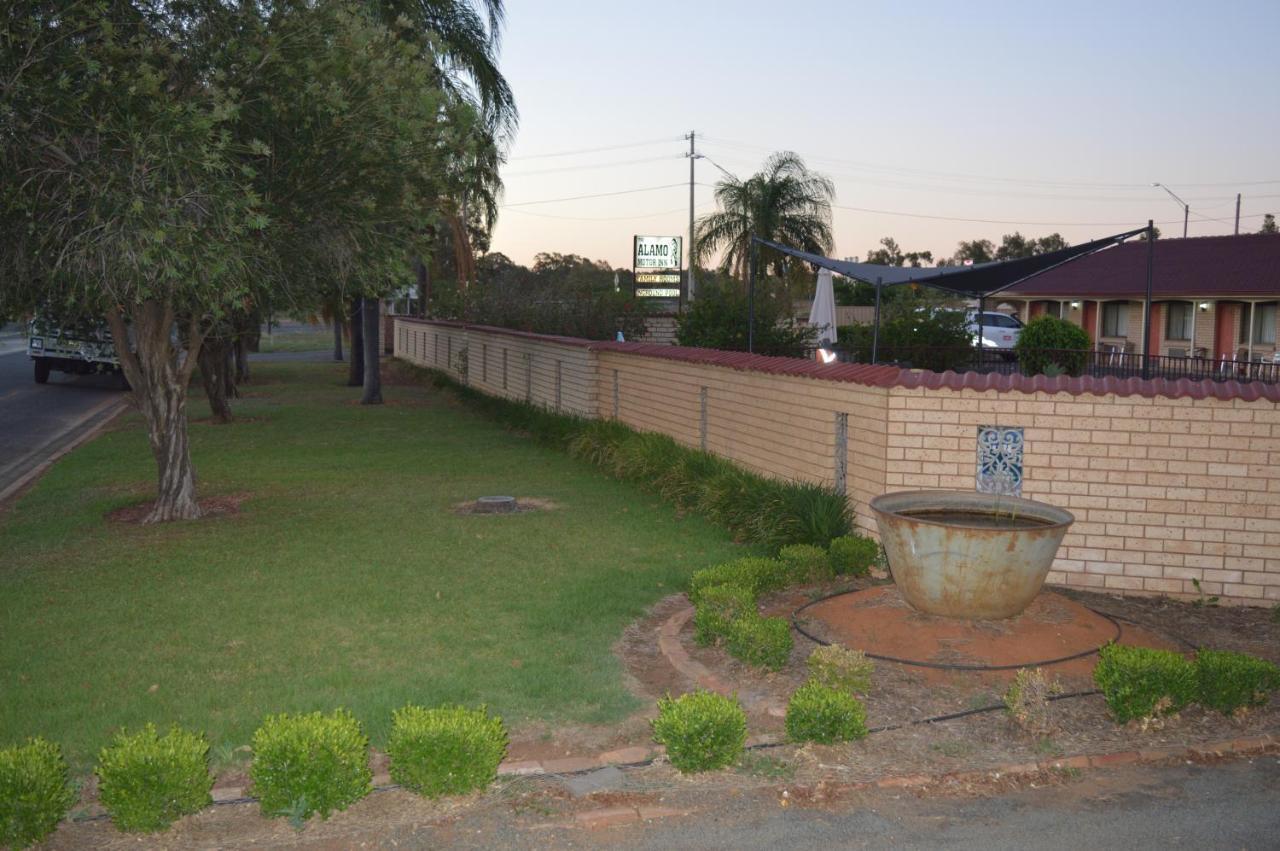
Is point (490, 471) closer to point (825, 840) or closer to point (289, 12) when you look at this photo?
point (289, 12)

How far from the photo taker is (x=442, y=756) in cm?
520

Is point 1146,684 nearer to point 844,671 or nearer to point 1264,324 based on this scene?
point 844,671

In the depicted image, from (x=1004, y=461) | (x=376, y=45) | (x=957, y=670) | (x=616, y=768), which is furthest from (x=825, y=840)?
(x=376, y=45)

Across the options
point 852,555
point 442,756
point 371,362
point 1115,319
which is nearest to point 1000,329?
point 1115,319

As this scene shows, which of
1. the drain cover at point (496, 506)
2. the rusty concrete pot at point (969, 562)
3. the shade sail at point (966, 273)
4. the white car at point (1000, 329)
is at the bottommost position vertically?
the drain cover at point (496, 506)

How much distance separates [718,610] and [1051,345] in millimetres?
21381

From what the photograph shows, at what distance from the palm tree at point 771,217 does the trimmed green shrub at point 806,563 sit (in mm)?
34835

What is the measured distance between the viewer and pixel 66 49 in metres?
9.52

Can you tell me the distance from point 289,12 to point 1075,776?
9.60 metres

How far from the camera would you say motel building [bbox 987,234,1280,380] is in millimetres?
29469

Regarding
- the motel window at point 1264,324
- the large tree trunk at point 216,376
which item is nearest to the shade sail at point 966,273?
the large tree trunk at point 216,376

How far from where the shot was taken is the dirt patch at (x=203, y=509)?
12367 millimetres

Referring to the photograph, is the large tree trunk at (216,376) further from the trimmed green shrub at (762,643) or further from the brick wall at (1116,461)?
the trimmed green shrub at (762,643)

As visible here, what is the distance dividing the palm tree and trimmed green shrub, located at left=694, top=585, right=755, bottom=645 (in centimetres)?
3639
